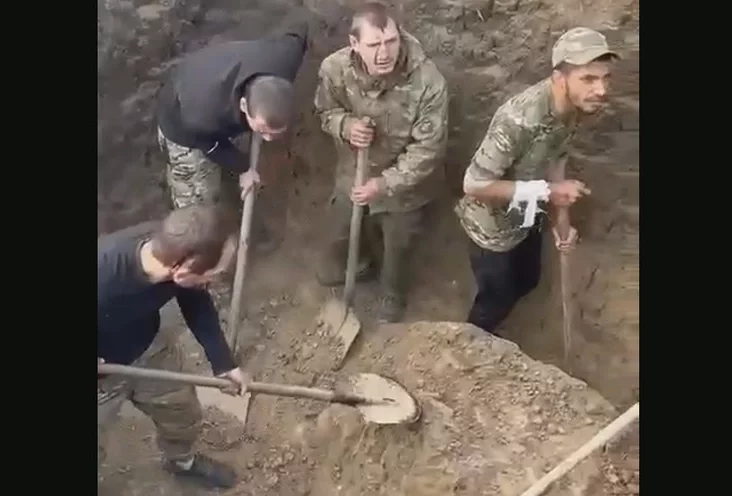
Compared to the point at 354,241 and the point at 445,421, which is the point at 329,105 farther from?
the point at 445,421

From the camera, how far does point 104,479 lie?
2430 mm

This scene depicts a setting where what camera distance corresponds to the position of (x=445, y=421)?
238 cm

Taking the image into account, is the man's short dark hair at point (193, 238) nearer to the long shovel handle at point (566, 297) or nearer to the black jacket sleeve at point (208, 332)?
the black jacket sleeve at point (208, 332)

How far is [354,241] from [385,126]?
0.77ft

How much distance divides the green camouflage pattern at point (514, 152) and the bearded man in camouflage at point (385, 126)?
9 centimetres

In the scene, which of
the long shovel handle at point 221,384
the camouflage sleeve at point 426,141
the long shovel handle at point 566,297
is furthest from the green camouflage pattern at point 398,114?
the long shovel handle at point 221,384

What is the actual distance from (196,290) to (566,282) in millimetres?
716

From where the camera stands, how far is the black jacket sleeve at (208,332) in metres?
2.39

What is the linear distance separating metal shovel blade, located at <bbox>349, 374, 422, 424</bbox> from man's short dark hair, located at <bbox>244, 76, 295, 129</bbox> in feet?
1.78

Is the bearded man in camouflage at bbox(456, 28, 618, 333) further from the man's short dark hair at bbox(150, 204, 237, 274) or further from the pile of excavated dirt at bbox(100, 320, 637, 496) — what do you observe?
the man's short dark hair at bbox(150, 204, 237, 274)

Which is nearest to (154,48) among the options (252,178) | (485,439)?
(252,178)

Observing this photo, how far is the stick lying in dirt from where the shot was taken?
2320mm

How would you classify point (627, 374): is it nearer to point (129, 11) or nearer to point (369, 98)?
point (369, 98)

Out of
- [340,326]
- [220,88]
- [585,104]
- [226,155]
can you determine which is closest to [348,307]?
[340,326]
